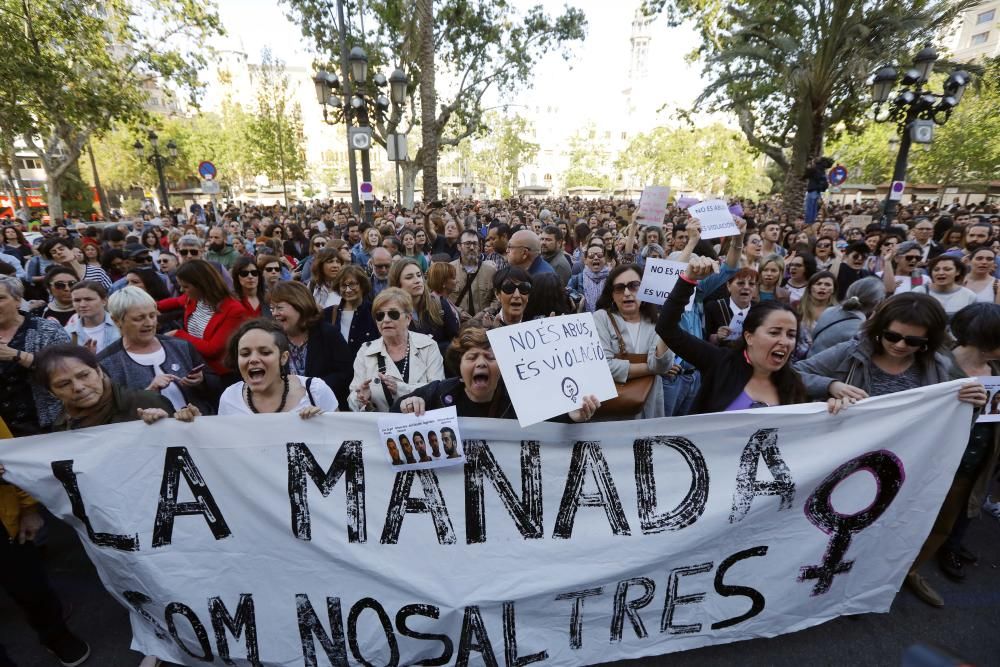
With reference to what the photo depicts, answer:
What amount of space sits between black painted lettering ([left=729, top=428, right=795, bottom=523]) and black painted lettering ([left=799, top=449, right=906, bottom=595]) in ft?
0.52

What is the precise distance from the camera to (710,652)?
2.62 metres

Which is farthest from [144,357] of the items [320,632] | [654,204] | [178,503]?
[654,204]

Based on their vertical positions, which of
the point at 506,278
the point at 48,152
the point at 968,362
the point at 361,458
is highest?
the point at 48,152

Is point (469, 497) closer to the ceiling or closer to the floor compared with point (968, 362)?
closer to the floor

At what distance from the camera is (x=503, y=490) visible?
2.41m

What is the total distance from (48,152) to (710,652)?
26713 millimetres

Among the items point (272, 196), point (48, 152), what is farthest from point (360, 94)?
point (272, 196)

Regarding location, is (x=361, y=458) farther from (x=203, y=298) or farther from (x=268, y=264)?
(x=268, y=264)

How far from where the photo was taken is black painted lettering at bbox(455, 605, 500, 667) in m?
2.35

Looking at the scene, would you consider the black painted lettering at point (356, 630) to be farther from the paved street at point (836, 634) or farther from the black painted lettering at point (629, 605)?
the paved street at point (836, 634)

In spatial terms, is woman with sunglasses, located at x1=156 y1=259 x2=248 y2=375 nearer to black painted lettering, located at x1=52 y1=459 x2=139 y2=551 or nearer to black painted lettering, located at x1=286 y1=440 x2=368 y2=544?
black painted lettering, located at x1=52 y1=459 x2=139 y2=551

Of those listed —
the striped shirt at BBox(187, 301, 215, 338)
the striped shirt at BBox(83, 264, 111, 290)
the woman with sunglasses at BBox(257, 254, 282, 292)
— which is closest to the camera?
the striped shirt at BBox(187, 301, 215, 338)

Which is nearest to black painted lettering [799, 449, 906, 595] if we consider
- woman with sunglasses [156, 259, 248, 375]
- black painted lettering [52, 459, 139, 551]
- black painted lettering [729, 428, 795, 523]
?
black painted lettering [729, 428, 795, 523]

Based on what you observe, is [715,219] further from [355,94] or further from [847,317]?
[355,94]
